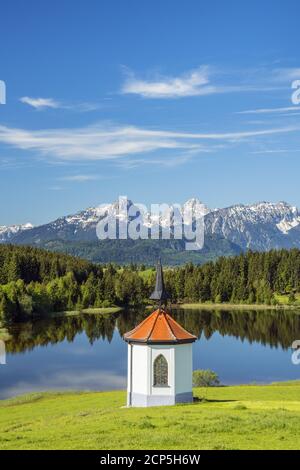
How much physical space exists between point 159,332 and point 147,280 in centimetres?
13300

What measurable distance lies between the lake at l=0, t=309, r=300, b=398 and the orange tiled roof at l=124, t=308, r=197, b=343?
21.0 metres

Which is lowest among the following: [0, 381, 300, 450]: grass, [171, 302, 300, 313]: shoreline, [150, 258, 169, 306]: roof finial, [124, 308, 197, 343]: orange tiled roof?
[171, 302, 300, 313]: shoreline

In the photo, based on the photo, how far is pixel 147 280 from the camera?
16525 centimetres

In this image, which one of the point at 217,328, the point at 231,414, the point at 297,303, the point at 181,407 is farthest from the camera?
the point at 297,303

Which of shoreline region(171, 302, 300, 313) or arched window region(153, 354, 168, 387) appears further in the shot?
A: shoreline region(171, 302, 300, 313)

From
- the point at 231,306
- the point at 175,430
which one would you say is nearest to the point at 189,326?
the point at 231,306

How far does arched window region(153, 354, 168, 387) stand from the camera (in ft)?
105

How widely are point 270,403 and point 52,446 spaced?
15.8 metres

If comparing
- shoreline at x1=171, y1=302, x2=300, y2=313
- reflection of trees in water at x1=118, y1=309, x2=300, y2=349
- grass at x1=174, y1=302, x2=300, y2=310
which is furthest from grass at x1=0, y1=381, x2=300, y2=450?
grass at x1=174, y1=302, x2=300, y2=310

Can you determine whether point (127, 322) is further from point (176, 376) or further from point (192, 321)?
point (176, 376)

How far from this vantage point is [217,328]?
106625mm

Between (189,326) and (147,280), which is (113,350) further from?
(147,280)

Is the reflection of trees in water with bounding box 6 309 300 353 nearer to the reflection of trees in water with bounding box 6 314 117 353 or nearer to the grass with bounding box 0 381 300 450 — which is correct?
the reflection of trees in water with bounding box 6 314 117 353
